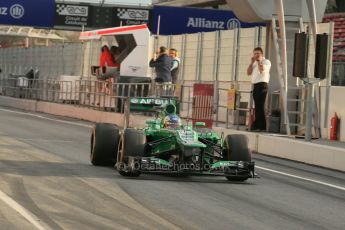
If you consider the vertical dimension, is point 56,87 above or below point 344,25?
below

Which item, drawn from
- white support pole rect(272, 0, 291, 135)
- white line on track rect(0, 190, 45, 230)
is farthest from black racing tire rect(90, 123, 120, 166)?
white support pole rect(272, 0, 291, 135)

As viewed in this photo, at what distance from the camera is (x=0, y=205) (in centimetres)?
920

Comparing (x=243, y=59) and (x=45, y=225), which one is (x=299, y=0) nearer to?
(x=243, y=59)

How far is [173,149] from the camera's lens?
12.1 metres

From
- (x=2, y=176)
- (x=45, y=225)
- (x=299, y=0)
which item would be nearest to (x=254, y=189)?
(x=2, y=176)

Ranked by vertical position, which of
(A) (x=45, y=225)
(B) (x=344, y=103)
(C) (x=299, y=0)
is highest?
(C) (x=299, y=0)

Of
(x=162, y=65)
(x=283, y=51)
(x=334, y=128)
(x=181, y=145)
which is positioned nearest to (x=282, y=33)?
(x=283, y=51)

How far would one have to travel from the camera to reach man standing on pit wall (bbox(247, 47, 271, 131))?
63.7 feet

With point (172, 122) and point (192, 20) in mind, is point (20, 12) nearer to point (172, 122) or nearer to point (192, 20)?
point (192, 20)

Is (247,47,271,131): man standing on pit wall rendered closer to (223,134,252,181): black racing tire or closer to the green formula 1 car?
the green formula 1 car

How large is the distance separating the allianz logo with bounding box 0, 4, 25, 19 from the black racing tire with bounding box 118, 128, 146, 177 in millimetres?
40185

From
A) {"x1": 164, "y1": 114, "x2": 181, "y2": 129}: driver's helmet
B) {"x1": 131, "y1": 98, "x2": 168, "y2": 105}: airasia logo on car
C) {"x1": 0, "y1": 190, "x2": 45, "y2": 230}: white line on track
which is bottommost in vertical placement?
{"x1": 0, "y1": 190, "x2": 45, "y2": 230}: white line on track

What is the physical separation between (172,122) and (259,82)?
24.4 feet

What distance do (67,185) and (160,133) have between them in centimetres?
194
